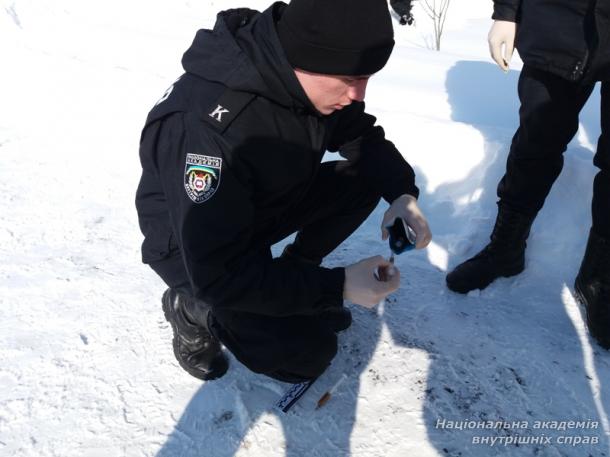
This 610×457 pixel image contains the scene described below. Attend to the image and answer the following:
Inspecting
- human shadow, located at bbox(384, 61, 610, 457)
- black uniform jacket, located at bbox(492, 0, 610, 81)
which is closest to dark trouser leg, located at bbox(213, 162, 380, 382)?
human shadow, located at bbox(384, 61, 610, 457)

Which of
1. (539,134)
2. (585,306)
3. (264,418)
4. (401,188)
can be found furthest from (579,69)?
(264,418)

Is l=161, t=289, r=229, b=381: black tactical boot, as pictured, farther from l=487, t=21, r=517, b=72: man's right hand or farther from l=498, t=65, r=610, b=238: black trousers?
l=487, t=21, r=517, b=72: man's right hand

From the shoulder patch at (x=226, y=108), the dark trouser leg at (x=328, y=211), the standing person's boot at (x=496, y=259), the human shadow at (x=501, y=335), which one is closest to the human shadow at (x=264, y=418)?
the human shadow at (x=501, y=335)

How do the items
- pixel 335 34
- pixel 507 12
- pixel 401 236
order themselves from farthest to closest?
pixel 507 12 < pixel 401 236 < pixel 335 34

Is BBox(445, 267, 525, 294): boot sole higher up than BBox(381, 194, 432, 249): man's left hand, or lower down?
lower down

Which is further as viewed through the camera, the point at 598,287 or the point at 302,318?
the point at 598,287

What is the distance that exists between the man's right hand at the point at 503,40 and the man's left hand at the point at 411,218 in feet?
2.27

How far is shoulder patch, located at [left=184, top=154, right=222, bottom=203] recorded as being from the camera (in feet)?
4.29

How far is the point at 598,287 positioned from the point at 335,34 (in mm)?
1486

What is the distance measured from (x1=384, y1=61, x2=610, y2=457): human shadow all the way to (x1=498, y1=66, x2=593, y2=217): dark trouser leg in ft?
1.20

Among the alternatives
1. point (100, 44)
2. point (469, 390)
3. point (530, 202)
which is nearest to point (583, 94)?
point (530, 202)

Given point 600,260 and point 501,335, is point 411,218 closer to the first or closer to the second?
point 501,335

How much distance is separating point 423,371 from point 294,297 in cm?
76

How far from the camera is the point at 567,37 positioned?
1758 mm
